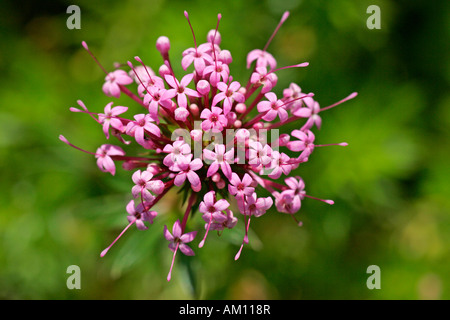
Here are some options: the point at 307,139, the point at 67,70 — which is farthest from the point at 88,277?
the point at 307,139

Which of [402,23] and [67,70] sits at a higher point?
[402,23]

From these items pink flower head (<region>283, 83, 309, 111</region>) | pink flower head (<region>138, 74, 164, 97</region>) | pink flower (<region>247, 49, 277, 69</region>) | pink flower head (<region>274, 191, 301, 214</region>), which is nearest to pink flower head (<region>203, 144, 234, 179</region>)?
pink flower head (<region>274, 191, 301, 214</region>)

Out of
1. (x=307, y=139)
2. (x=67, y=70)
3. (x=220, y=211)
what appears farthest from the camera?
(x=67, y=70)

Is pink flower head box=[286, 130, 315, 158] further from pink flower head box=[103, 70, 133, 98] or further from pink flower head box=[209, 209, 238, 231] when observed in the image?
pink flower head box=[103, 70, 133, 98]

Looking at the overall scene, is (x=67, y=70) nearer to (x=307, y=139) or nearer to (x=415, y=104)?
(x=307, y=139)

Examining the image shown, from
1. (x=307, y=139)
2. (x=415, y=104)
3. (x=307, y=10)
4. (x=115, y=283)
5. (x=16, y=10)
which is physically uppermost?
(x=16, y=10)

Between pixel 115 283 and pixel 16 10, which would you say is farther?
pixel 16 10
